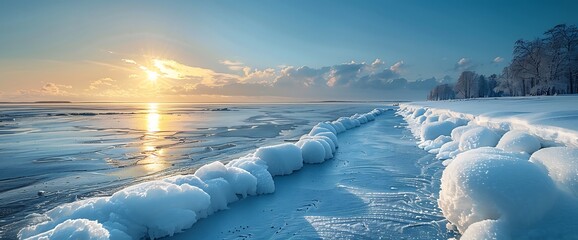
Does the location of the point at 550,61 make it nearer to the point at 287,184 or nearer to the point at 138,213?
the point at 287,184

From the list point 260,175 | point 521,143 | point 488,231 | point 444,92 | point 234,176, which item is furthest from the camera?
point 444,92

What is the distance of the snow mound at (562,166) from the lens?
12.4 feet

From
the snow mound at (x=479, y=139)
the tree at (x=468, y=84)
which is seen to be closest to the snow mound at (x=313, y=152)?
the snow mound at (x=479, y=139)

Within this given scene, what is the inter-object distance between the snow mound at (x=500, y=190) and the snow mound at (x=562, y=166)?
1.14 feet

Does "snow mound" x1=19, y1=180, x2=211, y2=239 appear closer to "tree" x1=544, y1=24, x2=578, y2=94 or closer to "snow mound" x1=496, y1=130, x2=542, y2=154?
"snow mound" x1=496, y1=130, x2=542, y2=154

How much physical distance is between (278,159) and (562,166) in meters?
5.94

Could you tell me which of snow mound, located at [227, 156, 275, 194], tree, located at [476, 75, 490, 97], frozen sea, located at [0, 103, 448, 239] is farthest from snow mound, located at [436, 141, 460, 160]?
tree, located at [476, 75, 490, 97]

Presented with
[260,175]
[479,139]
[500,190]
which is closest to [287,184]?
[260,175]

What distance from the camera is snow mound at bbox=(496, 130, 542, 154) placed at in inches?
241

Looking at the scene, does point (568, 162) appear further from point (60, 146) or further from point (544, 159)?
point (60, 146)

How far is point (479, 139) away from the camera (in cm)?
847

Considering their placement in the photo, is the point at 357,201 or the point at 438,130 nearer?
the point at 357,201

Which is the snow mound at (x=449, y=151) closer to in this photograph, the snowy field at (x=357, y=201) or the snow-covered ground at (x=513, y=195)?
the snowy field at (x=357, y=201)

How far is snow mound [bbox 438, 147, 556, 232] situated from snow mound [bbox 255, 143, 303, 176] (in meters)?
4.96
